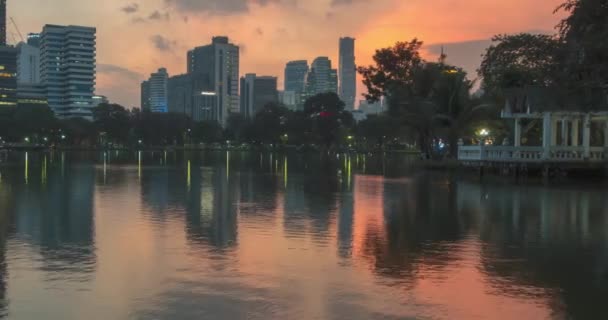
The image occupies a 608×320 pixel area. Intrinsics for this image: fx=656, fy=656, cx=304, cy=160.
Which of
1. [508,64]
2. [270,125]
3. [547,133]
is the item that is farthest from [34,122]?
[547,133]

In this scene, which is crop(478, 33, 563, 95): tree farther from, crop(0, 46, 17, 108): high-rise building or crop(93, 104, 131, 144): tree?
crop(0, 46, 17, 108): high-rise building

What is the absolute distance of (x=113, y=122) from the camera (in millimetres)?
156625

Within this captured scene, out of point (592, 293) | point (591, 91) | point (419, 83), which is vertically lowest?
point (592, 293)

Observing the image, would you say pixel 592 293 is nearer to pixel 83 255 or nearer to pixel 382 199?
pixel 83 255

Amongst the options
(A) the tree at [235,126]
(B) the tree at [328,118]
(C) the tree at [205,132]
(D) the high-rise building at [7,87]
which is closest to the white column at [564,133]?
(B) the tree at [328,118]

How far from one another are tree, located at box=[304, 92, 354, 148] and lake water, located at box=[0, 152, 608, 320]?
389 ft

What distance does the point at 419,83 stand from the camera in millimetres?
57750

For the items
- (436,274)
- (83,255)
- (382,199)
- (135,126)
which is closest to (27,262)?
(83,255)

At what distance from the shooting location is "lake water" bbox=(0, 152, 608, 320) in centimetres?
870

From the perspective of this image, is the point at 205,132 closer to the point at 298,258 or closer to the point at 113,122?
the point at 113,122

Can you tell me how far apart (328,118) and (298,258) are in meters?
130

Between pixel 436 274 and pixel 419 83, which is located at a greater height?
pixel 419 83

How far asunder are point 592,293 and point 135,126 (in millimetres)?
160712

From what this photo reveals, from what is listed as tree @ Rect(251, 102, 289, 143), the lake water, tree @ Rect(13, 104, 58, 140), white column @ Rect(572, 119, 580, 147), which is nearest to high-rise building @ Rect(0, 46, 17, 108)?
tree @ Rect(13, 104, 58, 140)
